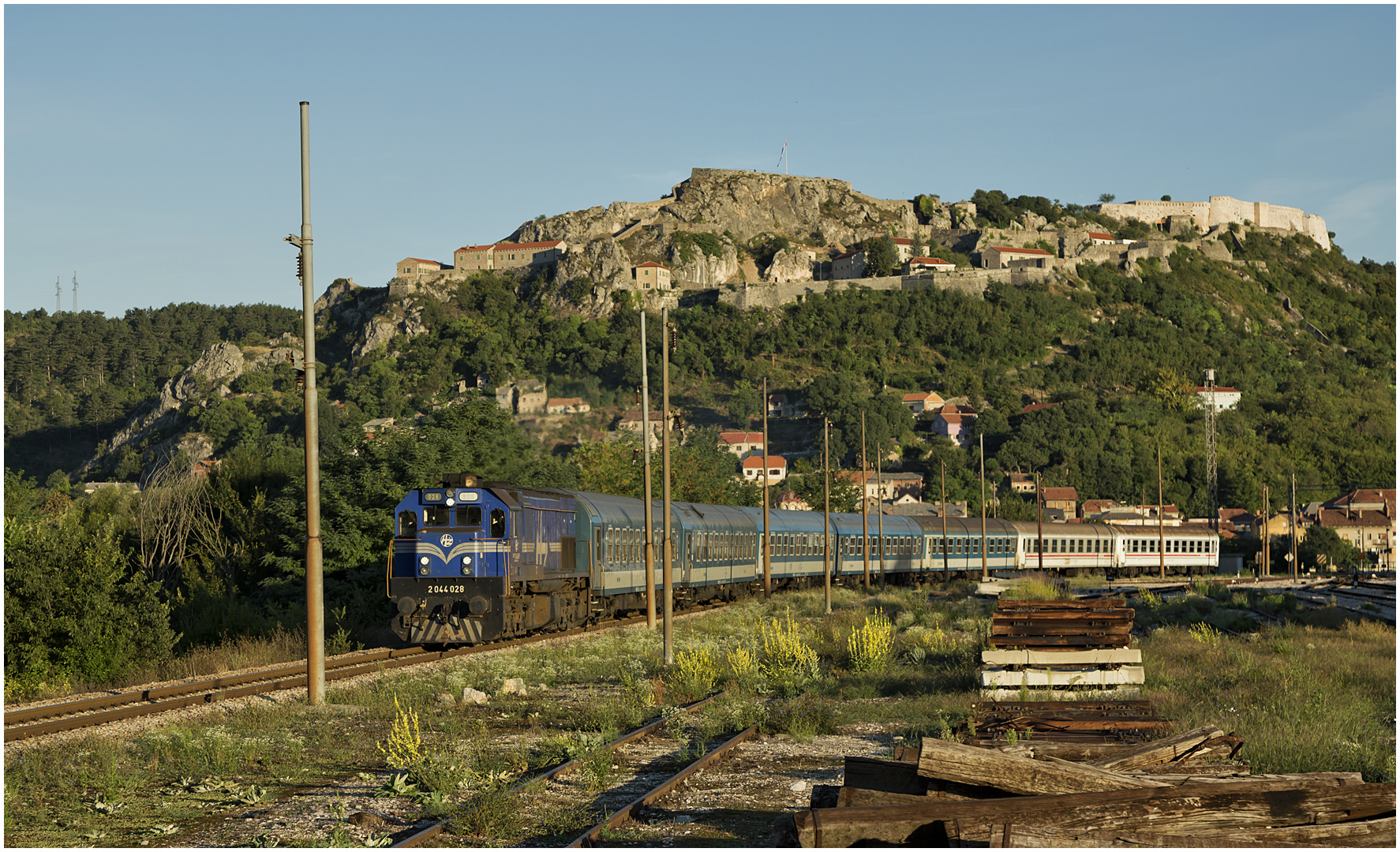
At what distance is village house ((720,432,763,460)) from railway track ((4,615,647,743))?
155 meters

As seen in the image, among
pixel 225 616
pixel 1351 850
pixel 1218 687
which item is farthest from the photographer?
pixel 225 616

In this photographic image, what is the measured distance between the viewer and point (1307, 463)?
6496 inches

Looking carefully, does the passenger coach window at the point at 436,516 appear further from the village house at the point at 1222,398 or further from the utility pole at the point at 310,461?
the village house at the point at 1222,398

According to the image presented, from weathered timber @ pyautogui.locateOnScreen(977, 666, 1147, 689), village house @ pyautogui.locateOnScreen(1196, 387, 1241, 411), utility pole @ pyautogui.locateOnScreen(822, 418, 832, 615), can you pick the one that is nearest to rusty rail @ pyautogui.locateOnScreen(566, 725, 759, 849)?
weathered timber @ pyautogui.locateOnScreen(977, 666, 1147, 689)

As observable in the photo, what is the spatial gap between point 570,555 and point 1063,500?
5574 inches

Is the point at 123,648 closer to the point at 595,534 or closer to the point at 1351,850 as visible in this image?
the point at 595,534

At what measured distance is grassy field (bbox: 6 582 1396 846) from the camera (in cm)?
1034

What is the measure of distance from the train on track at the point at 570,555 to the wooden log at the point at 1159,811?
1462 centimetres

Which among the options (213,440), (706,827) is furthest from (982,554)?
(213,440)

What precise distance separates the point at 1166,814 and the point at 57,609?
61.1 feet

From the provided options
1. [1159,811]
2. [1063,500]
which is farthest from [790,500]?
[1159,811]

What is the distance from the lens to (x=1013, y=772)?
7.98 m

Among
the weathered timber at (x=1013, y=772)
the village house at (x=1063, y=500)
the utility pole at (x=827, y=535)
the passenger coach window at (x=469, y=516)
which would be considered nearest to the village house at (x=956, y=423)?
the village house at (x=1063, y=500)

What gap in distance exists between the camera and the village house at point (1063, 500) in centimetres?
15625
